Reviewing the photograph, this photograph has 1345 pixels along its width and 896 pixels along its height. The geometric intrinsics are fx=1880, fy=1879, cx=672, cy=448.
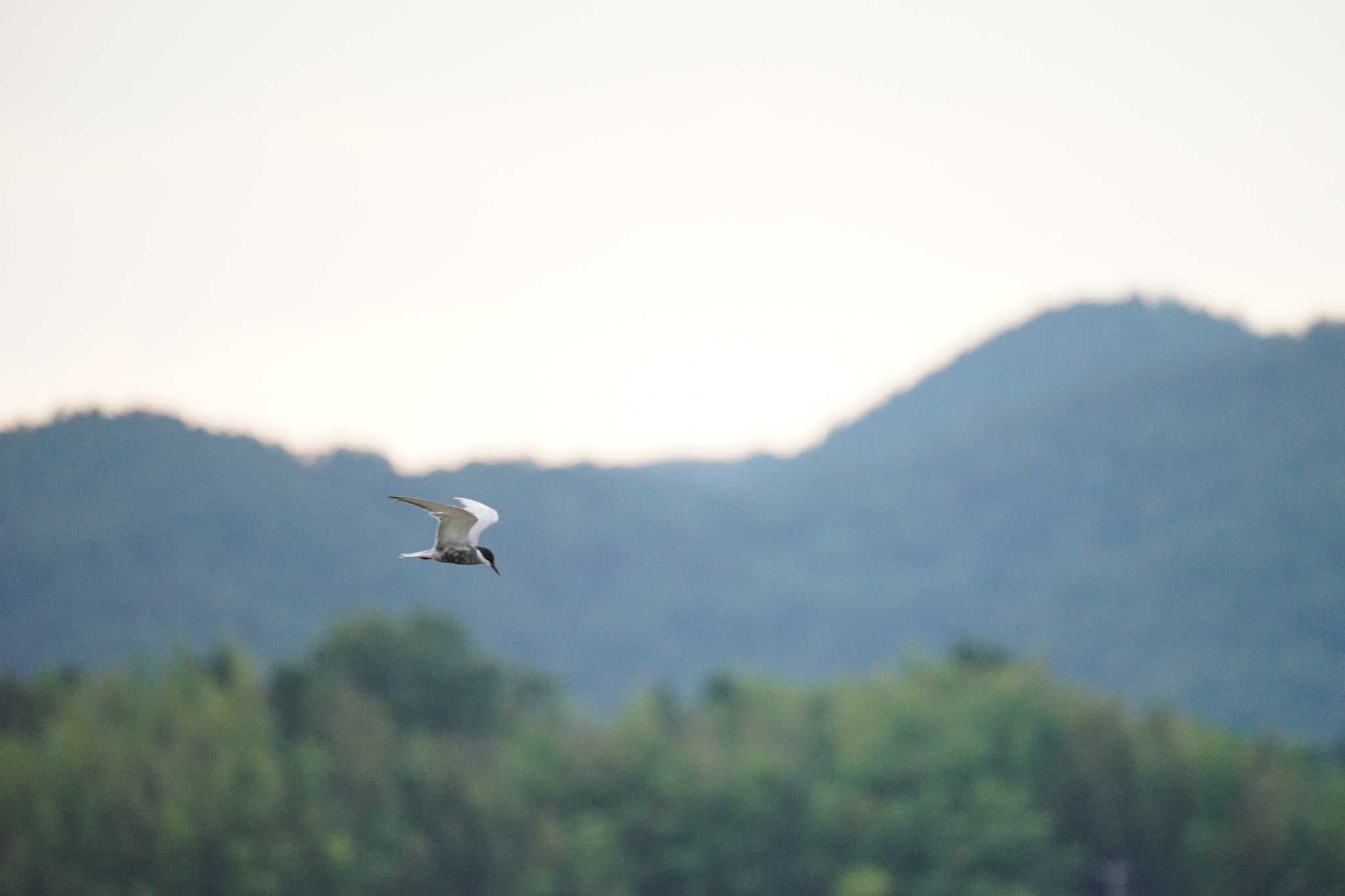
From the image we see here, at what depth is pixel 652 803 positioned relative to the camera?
5731 cm

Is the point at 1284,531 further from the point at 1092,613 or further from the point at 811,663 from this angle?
the point at 811,663

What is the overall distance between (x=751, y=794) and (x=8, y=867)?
2121 centimetres

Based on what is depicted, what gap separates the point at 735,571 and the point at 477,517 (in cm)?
17270

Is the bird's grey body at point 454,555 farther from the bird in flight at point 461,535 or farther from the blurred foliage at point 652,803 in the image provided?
the blurred foliage at point 652,803

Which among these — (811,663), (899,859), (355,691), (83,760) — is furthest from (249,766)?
(811,663)

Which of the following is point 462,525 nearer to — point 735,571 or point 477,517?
point 477,517

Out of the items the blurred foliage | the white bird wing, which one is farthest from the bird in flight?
the blurred foliage

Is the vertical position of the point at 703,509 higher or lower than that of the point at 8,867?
higher

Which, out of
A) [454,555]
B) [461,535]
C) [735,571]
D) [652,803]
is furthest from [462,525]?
[735,571]

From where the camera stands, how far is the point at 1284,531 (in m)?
162

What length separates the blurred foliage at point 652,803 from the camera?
5294 centimetres

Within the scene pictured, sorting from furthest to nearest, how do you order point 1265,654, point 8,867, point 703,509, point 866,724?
point 703,509, point 1265,654, point 866,724, point 8,867

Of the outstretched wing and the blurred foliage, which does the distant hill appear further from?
the outstretched wing

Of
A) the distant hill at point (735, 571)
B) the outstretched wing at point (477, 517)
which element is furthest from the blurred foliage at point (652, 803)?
the outstretched wing at point (477, 517)
